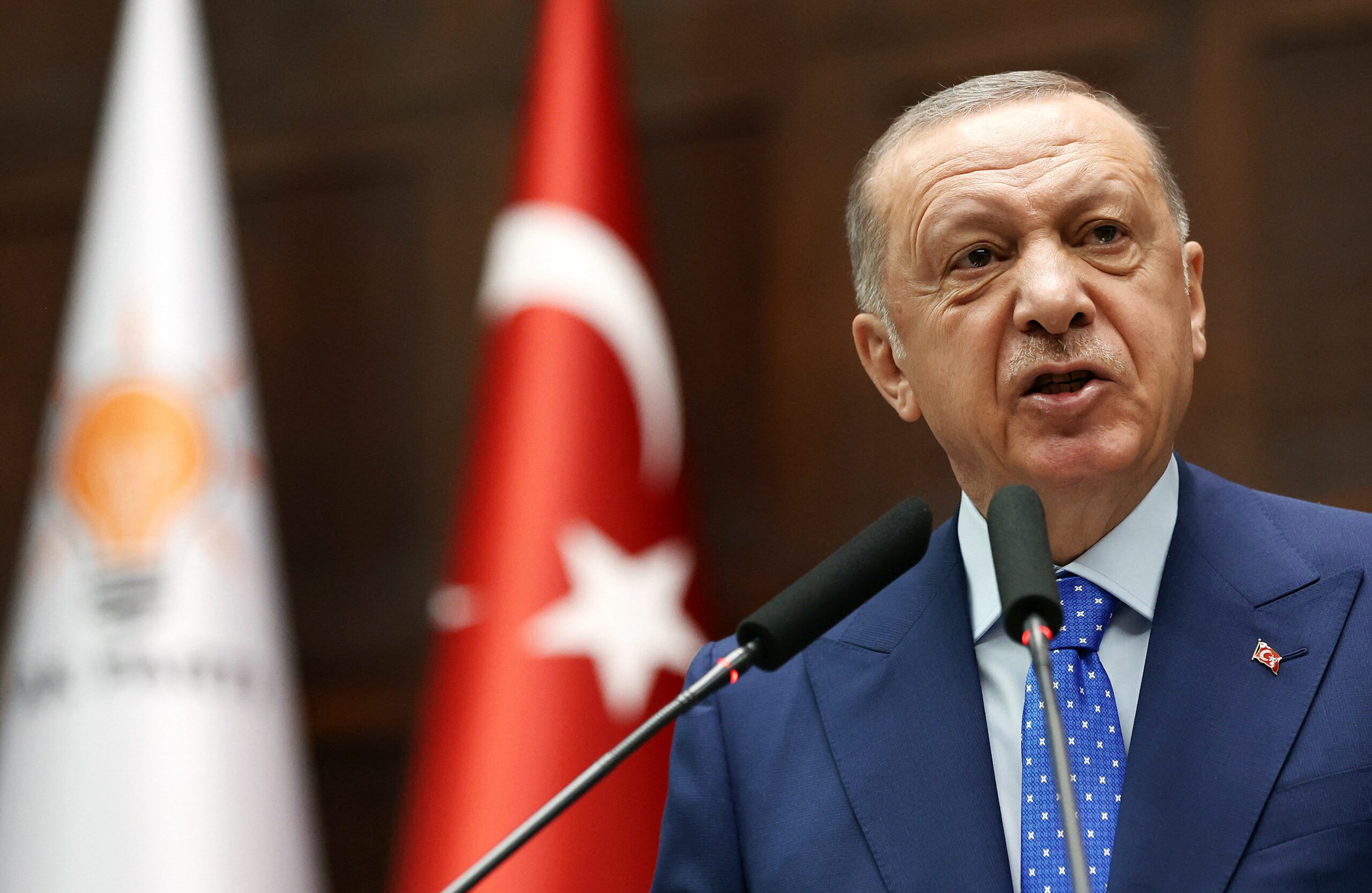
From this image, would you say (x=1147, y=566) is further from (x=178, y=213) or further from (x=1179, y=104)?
(x=178, y=213)

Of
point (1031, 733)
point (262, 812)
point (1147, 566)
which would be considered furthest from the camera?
point (262, 812)

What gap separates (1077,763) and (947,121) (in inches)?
30.3

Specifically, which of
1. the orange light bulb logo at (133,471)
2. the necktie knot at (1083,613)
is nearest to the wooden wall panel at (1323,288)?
the necktie knot at (1083,613)

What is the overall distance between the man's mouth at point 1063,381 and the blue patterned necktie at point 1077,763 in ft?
0.78

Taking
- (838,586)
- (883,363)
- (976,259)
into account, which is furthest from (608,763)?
(883,363)

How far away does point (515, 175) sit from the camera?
3041mm

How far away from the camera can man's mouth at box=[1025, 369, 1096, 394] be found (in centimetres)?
149

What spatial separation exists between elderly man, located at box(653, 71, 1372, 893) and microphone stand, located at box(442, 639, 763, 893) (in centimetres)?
42

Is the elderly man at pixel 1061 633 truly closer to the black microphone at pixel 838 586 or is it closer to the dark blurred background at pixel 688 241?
the black microphone at pixel 838 586

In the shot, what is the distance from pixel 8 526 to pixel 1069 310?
10.1ft

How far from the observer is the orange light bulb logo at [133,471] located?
276 cm

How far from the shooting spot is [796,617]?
111cm

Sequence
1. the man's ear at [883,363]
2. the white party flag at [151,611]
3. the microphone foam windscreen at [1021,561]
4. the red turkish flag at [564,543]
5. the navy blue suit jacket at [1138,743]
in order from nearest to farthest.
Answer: the microphone foam windscreen at [1021,561]
the navy blue suit jacket at [1138,743]
the man's ear at [883,363]
the red turkish flag at [564,543]
the white party flag at [151,611]

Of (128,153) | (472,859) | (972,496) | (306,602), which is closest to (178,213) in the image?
A: (128,153)
